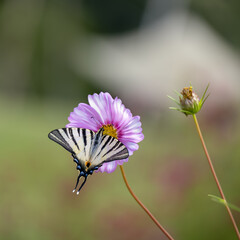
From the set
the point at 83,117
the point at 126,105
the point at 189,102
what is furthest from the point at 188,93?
the point at 126,105

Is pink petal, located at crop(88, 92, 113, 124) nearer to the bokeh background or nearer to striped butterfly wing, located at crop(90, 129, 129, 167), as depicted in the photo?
striped butterfly wing, located at crop(90, 129, 129, 167)

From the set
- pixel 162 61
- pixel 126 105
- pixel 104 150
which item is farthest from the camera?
pixel 162 61

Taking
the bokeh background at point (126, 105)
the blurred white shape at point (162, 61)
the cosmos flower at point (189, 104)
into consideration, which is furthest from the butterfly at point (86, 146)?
the blurred white shape at point (162, 61)

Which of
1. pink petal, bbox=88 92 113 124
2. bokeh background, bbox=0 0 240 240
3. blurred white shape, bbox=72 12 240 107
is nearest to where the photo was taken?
pink petal, bbox=88 92 113 124

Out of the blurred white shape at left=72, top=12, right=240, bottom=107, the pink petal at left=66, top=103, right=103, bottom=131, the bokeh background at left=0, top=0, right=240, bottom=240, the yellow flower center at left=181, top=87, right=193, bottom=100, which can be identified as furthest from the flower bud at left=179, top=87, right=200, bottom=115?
the blurred white shape at left=72, top=12, right=240, bottom=107

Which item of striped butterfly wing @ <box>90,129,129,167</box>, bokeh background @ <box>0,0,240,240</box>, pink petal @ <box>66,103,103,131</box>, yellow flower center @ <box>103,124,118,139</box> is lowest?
striped butterfly wing @ <box>90,129,129,167</box>

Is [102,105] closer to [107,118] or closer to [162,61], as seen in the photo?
[107,118]

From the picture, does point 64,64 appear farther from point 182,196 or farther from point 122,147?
point 122,147

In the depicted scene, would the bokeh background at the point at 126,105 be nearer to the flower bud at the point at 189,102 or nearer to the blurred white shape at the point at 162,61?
the blurred white shape at the point at 162,61
